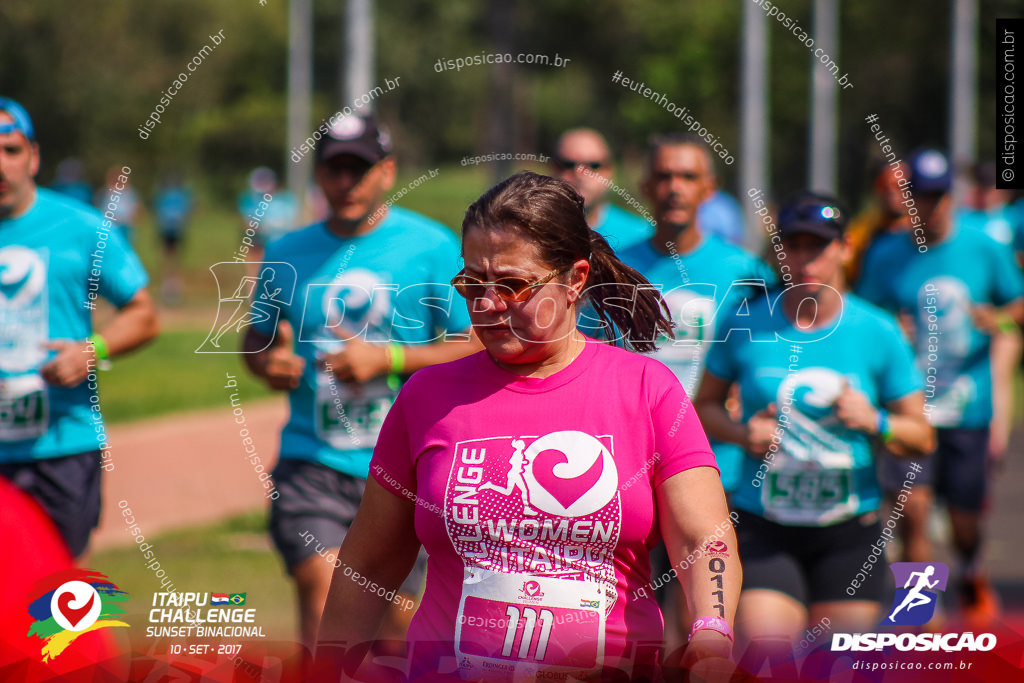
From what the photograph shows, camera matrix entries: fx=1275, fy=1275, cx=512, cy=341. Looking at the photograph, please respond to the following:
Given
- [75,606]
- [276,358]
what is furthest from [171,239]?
[75,606]

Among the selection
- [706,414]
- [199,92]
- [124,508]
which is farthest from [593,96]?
[706,414]

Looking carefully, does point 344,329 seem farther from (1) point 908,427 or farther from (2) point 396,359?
(1) point 908,427

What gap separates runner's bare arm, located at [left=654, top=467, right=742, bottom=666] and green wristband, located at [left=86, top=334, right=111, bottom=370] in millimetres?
2729

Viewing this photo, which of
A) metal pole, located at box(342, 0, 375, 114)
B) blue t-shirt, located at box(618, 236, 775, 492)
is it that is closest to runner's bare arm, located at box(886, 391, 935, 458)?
blue t-shirt, located at box(618, 236, 775, 492)

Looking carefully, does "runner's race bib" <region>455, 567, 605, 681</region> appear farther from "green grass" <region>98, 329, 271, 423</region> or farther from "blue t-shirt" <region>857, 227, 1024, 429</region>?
"green grass" <region>98, 329, 271, 423</region>

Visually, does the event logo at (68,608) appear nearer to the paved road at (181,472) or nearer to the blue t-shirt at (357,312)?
the blue t-shirt at (357,312)

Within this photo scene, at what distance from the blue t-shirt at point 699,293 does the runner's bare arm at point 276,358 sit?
1397 millimetres

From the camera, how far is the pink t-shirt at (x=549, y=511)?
2.65 meters

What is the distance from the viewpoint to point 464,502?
2.66 metres

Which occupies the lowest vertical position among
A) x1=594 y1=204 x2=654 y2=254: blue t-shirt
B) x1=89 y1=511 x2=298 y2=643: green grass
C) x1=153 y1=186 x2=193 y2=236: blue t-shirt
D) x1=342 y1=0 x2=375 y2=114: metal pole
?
x1=89 y1=511 x2=298 y2=643: green grass

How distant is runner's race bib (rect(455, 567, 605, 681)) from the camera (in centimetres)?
265

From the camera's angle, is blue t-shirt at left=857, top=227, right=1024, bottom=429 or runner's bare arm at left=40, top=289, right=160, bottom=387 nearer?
runner's bare arm at left=40, top=289, right=160, bottom=387

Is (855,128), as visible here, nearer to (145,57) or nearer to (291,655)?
(145,57)

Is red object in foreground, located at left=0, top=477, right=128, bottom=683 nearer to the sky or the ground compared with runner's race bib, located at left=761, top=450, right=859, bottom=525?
nearer to the ground
